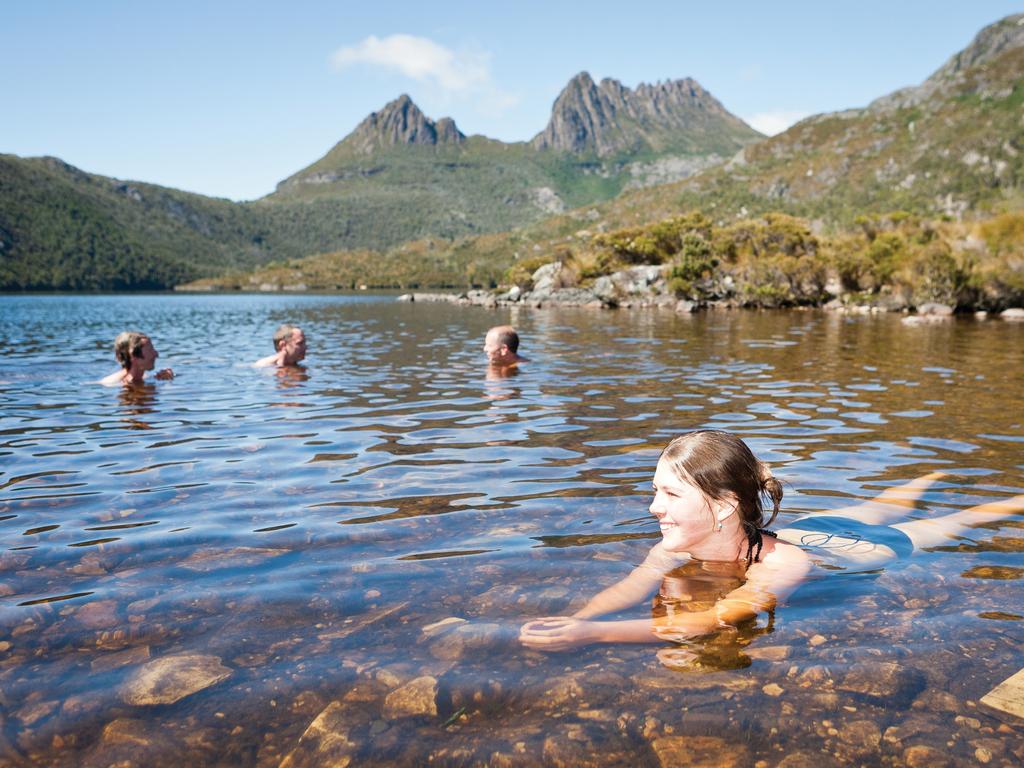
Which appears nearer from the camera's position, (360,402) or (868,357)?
(360,402)

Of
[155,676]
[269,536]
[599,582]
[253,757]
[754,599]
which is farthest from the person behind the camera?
[269,536]

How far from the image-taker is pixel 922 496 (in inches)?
260

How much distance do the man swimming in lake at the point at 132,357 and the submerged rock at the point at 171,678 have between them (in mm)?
12280

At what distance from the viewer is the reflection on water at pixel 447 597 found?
119 inches

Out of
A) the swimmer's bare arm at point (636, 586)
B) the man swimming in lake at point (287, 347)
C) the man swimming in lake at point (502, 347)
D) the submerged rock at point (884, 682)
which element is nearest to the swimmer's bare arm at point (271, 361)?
the man swimming in lake at point (287, 347)

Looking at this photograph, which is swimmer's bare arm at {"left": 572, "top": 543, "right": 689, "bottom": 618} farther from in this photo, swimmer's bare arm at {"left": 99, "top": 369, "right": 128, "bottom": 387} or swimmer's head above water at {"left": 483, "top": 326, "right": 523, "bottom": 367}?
swimmer's bare arm at {"left": 99, "top": 369, "right": 128, "bottom": 387}

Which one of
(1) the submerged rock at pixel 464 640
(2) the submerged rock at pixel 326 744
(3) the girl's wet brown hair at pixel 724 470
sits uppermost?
(3) the girl's wet brown hair at pixel 724 470

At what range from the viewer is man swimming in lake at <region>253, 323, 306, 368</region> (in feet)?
57.2

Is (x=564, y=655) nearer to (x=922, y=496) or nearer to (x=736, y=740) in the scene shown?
(x=736, y=740)

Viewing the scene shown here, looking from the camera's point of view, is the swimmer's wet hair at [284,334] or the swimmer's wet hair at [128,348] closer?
the swimmer's wet hair at [128,348]

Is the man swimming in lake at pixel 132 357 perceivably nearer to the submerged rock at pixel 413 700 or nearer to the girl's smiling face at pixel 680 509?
the girl's smiling face at pixel 680 509

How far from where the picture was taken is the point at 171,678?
3.47 meters

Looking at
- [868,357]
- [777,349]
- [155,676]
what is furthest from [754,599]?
[777,349]

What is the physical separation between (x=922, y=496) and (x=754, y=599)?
3.23 metres
